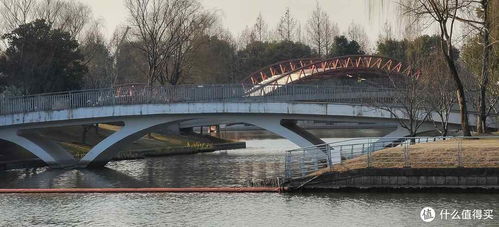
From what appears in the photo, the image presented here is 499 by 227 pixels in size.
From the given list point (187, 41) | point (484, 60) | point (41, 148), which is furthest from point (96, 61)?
point (484, 60)

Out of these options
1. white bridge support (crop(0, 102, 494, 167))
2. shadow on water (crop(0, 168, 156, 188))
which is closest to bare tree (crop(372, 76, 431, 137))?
white bridge support (crop(0, 102, 494, 167))

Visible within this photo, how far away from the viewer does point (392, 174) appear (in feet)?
92.1

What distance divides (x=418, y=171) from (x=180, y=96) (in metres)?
21.3

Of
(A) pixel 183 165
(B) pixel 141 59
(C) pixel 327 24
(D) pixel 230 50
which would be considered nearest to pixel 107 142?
(A) pixel 183 165

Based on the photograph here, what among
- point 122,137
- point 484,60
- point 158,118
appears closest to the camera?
point 484,60

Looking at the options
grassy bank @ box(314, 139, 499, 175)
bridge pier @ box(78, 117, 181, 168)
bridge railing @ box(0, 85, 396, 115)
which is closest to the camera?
grassy bank @ box(314, 139, 499, 175)

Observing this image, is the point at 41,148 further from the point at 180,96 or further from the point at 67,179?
the point at 180,96

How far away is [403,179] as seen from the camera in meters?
27.9

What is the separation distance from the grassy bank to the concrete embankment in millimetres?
325

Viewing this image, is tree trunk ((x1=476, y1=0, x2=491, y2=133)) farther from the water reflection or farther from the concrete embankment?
the water reflection

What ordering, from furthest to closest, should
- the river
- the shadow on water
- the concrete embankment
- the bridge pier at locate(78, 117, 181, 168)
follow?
the bridge pier at locate(78, 117, 181, 168) < the shadow on water < the concrete embankment < the river

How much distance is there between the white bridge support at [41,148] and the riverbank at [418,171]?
23880 mm

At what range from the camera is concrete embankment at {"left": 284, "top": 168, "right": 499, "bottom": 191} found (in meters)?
27.0

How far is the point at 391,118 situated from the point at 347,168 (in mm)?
12246
